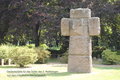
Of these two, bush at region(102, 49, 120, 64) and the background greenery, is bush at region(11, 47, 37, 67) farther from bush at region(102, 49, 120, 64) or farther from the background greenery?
the background greenery

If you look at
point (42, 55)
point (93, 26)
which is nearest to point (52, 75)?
point (93, 26)

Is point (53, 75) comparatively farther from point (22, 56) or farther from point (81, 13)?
point (22, 56)

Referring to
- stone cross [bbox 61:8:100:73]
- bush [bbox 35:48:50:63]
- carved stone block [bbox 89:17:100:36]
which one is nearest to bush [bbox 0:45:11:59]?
bush [bbox 35:48:50:63]

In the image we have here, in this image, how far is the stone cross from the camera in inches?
512

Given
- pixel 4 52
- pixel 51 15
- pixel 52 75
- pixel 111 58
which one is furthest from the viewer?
pixel 51 15

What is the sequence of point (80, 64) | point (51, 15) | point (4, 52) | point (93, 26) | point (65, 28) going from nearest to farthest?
point (93, 26), point (80, 64), point (65, 28), point (4, 52), point (51, 15)

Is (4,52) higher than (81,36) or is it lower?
lower

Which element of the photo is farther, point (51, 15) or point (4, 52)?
point (51, 15)

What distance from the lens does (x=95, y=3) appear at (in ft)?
83.4

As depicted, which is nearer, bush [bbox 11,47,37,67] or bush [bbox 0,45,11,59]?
bush [bbox 11,47,37,67]

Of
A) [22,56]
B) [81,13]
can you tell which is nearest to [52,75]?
[81,13]

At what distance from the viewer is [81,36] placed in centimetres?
1307

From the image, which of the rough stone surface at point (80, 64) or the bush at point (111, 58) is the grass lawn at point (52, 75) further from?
the bush at point (111, 58)

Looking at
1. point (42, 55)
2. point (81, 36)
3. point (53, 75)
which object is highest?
point (81, 36)
